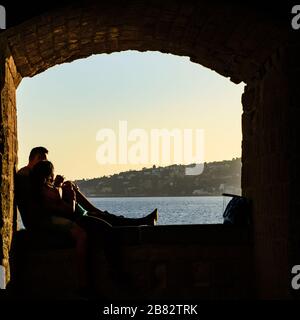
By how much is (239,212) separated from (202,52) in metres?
1.65

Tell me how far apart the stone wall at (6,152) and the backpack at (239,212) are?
2222 mm

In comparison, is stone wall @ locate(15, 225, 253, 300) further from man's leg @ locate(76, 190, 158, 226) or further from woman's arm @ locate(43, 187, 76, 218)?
woman's arm @ locate(43, 187, 76, 218)

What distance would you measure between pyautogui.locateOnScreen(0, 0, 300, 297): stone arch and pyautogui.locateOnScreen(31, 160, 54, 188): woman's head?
0.67 feet

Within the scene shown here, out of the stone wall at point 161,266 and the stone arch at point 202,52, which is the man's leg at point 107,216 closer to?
the stone wall at point 161,266

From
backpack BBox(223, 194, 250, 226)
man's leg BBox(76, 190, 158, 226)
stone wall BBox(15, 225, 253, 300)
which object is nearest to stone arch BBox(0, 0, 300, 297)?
backpack BBox(223, 194, 250, 226)

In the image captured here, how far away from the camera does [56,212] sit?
6047 millimetres

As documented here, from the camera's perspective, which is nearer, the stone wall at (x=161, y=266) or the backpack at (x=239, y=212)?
the stone wall at (x=161, y=266)

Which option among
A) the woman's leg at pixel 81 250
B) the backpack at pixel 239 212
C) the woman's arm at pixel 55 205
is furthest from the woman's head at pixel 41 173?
the backpack at pixel 239 212

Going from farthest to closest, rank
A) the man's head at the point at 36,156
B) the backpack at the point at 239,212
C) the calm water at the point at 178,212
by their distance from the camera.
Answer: the calm water at the point at 178,212, the backpack at the point at 239,212, the man's head at the point at 36,156

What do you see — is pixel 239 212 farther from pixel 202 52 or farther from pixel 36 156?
pixel 36 156

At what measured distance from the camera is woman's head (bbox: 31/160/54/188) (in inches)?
234

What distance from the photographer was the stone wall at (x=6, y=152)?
5.26 metres

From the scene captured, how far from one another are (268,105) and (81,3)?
2.06 metres

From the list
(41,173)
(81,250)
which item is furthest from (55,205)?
(81,250)
